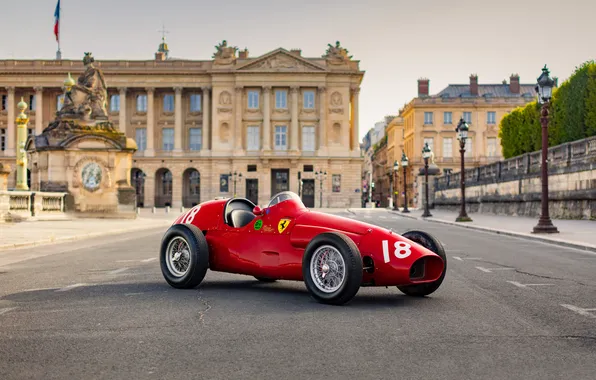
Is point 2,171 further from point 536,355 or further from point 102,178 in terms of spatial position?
point 536,355

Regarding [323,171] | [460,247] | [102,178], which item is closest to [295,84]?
[323,171]

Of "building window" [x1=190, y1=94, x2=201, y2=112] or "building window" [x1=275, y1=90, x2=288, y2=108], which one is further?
"building window" [x1=190, y1=94, x2=201, y2=112]

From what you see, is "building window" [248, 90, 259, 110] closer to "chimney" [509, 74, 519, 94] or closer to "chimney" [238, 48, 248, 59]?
"chimney" [238, 48, 248, 59]

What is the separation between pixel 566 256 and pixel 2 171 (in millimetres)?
24682

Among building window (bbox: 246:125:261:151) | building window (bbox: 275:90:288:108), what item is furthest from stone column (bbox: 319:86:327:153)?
building window (bbox: 246:125:261:151)

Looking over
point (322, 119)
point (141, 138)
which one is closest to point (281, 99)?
point (322, 119)

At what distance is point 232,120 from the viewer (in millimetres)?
102312

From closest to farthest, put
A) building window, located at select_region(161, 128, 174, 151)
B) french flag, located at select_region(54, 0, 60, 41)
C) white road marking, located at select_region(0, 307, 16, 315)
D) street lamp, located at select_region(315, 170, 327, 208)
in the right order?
white road marking, located at select_region(0, 307, 16, 315), french flag, located at select_region(54, 0, 60, 41), street lamp, located at select_region(315, 170, 327, 208), building window, located at select_region(161, 128, 174, 151)

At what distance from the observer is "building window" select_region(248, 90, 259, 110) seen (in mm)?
103125

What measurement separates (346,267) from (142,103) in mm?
103090

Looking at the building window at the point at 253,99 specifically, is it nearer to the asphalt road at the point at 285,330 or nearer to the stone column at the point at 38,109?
the stone column at the point at 38,109

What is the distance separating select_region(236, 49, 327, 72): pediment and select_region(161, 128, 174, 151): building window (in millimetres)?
13502

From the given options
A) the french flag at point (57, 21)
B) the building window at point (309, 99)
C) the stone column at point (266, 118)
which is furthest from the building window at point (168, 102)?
the french flag at point (57, 21)

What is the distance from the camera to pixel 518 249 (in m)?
17.8
